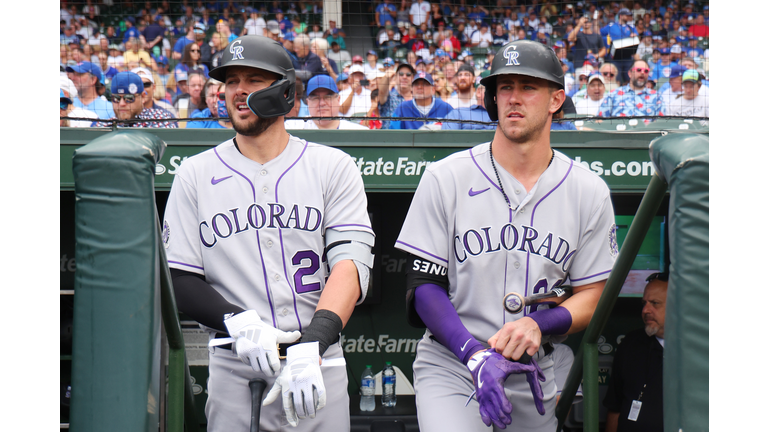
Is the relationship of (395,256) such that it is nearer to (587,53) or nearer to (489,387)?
(489,387)

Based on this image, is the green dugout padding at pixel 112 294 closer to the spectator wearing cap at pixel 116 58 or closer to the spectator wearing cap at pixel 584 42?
the spectator wearing cap at pixel 116 58

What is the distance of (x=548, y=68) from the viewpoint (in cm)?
217

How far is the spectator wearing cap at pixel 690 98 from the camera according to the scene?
4.60 m

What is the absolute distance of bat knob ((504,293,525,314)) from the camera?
206cm

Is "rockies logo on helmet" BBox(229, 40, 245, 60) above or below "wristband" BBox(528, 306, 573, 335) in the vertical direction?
above

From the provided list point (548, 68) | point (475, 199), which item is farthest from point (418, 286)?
point (548, 68)

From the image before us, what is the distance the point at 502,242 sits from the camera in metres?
2.16

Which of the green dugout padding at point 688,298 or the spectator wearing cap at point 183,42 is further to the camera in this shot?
the spectator wearing cap at point 183,42

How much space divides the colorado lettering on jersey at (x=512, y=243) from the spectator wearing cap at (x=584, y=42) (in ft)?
12.9

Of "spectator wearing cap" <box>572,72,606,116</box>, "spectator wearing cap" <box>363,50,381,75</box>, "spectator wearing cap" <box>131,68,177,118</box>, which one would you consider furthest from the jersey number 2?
"spectator wearing cap" <box>363,50,381,75</box>

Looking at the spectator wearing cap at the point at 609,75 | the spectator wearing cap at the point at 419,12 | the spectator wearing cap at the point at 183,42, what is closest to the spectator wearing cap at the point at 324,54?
the spectator wearing cap at the point at 183,42

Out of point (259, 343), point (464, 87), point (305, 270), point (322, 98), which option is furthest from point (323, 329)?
point (464, 87)

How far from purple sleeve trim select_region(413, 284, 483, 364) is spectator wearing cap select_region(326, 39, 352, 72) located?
423 centimetres

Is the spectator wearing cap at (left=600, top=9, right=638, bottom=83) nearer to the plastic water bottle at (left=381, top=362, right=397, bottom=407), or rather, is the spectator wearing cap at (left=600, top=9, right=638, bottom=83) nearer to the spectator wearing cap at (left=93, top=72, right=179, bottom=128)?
the plastic water bottle at (left=381, top=362, right=397, bottom=407)
